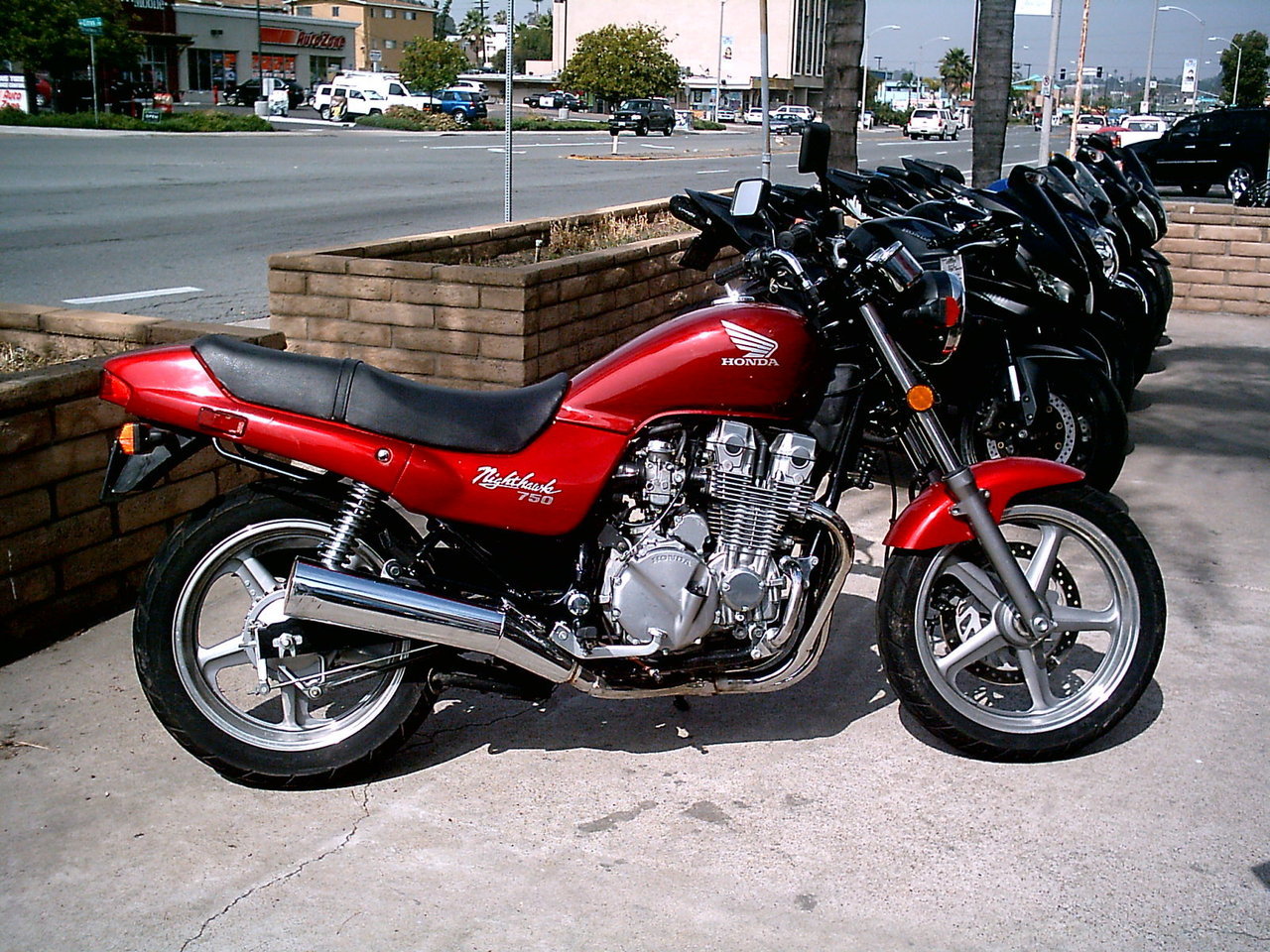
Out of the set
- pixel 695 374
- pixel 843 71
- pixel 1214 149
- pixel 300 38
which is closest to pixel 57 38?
pixel 1214 149

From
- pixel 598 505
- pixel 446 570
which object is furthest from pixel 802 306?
A: pixel 446 570

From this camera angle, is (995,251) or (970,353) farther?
(970,353)

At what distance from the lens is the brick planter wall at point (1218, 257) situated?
1268 cm

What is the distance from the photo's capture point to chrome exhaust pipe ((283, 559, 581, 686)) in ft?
11.6

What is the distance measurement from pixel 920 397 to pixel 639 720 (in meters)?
1.35

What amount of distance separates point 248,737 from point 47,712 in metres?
0.85

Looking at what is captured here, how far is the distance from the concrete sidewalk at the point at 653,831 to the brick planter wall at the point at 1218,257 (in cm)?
911

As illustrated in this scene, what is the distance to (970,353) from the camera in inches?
240

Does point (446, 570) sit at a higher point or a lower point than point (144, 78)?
lower

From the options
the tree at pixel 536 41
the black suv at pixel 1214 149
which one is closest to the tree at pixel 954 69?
the tree at pixel 536 41

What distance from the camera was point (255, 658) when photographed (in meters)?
3.70

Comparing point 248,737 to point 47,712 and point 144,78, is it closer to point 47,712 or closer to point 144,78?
point 47,712

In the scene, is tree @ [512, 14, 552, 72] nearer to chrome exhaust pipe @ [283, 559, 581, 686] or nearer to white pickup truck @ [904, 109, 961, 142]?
white pickup truck @ [904, 109, 961, 142]

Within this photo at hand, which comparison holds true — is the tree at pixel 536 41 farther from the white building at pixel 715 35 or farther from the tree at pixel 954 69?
the tree at pixel 954 69
